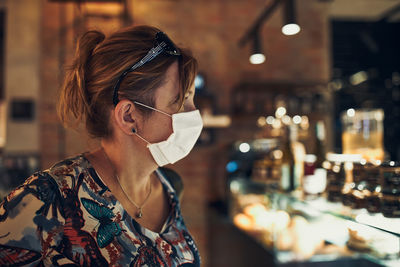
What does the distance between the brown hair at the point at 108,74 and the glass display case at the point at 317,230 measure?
942 mm

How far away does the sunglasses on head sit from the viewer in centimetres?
114

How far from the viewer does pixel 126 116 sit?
1.21 meters

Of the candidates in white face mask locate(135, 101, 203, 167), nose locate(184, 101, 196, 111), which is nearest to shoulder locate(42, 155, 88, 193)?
white face mask locate(135, 101, 203, 167)

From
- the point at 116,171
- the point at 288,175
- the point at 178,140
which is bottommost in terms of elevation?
the point at 288,175

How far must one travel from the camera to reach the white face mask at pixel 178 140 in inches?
49.3

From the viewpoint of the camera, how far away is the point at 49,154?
4.02 meters

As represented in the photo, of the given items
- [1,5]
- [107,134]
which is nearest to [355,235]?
[107,134]

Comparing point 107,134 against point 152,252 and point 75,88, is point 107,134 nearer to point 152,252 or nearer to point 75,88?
point 75,88

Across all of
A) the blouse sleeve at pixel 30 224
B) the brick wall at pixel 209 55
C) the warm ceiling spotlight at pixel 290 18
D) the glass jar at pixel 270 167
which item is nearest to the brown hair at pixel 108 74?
the blouse sleeve at pixel 30 224

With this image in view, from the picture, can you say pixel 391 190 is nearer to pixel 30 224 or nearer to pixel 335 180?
pixel 335 180

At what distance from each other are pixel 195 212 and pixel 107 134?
3.15m

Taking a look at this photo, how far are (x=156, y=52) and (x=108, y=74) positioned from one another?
0.62ft

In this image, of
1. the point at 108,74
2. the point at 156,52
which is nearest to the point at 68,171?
the point at 108,74

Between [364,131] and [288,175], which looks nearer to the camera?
[364,131]
